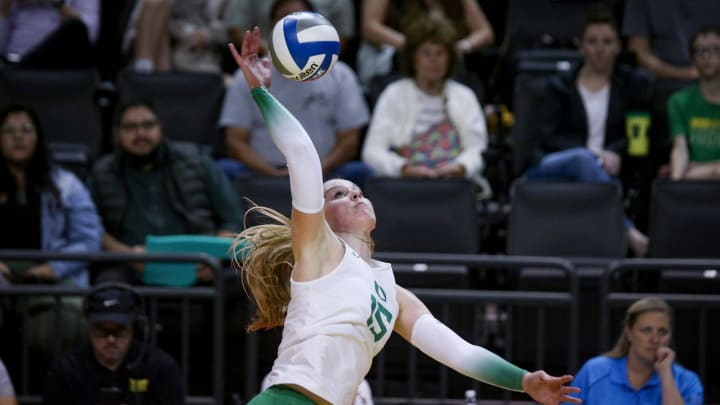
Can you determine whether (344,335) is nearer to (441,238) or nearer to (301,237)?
(301,237)

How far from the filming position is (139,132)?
27.4 ft

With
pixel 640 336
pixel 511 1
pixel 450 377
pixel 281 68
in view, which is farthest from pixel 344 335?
pixel 511 1

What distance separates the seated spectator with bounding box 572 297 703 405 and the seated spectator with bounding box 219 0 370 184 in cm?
273

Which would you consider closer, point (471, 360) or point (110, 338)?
point (471, 360)

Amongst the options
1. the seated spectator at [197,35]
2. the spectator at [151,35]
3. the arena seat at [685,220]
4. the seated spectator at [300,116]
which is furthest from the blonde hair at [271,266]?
the seated spectator at [197,35]

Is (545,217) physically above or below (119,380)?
above

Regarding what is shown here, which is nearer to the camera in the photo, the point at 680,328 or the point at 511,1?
the point at 680,328

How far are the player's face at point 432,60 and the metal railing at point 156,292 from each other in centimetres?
233

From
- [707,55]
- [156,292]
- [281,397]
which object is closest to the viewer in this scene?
[281,397]

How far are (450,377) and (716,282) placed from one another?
5.11ft

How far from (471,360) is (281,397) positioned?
77 cm

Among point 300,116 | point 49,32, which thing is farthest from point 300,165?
point 49,32

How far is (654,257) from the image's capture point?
7.97 meters

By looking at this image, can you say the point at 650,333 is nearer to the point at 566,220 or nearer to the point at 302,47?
the point at 566,220
